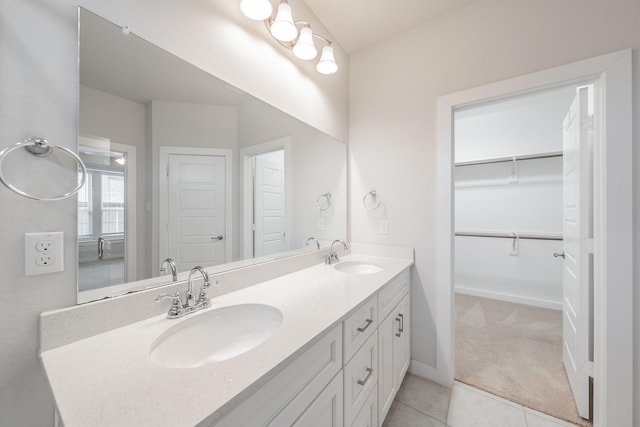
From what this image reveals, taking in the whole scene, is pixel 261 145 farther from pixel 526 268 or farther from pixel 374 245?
pixel 526 268

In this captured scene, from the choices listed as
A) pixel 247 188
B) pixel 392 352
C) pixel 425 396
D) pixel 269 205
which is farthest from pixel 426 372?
pixel 247 188

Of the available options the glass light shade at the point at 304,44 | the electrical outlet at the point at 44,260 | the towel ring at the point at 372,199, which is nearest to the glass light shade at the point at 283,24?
the glass light shade at the point at 304,44

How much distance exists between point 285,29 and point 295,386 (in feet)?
5.09

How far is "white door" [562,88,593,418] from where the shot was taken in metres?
1.36

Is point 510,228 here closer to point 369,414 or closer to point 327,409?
point 369,414

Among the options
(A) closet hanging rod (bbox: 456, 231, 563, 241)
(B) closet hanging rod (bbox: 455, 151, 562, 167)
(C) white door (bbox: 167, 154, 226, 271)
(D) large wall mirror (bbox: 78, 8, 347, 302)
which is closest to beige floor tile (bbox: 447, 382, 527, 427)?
(D) large wall mirror (bbox: 78, 8, 347, 302)

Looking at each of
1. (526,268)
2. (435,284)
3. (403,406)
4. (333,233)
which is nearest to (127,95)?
(333,233)

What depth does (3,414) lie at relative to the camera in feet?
1.96

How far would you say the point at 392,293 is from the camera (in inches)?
57.2

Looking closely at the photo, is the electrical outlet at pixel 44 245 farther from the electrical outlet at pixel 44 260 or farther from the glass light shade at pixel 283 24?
the glass light shade at pixel 283 24

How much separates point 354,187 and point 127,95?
160 centimetres

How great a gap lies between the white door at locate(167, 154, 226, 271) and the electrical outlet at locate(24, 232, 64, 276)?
0.34 metres

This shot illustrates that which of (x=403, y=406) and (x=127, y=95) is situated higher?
(x=127, y=95)

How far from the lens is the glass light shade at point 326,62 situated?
161 centimetres
